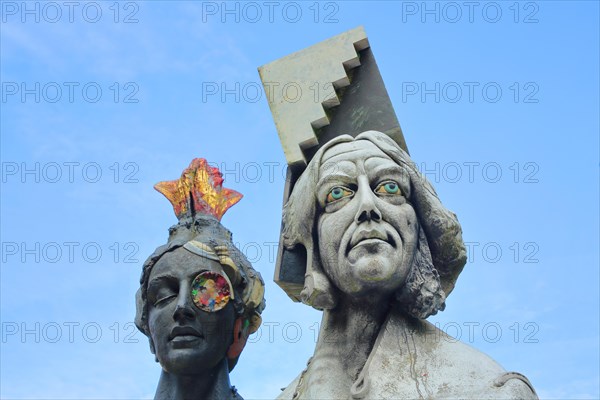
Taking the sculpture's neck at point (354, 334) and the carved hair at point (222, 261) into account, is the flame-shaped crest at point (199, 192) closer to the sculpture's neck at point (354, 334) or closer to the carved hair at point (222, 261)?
the carved hair at point (222, 261)

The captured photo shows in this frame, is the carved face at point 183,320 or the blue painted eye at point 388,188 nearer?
the blue painted eye at point 388,188

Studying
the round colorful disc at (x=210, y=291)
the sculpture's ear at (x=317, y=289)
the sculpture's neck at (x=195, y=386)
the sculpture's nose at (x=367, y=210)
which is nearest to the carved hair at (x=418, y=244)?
the sculpture's ear at (x=317, y=289)

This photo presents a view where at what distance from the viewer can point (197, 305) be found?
333 inches

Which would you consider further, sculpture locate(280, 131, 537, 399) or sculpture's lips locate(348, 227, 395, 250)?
sculpture's lips locate(348, 227, 395, 250)

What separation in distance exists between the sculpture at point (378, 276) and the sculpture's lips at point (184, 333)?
81 centimetres

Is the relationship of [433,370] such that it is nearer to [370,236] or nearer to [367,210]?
[370,236]

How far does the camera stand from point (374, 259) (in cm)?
778

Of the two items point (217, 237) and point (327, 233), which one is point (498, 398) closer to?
point (327, 233)

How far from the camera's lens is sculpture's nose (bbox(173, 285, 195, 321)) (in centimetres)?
840

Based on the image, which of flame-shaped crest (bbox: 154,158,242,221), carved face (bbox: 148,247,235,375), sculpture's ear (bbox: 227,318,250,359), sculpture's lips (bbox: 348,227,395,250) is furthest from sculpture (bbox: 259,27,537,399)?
flame-shaped crest (bbox: 154,158,242,221)

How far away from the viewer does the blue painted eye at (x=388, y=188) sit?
26.8ft

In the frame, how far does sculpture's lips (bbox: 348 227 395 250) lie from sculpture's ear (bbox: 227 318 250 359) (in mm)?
1476

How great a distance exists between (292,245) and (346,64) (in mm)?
1722

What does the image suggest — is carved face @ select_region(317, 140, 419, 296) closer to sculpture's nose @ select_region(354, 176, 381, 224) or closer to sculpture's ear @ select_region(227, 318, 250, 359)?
sculpture's nose @ select_region(354, 176, 381, 224)
